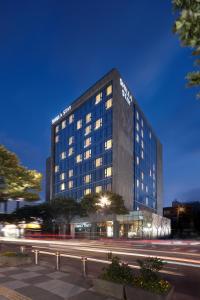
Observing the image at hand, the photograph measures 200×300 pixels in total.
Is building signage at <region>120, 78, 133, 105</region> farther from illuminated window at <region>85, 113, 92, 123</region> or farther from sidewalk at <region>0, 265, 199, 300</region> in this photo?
sidewalk at <region>0, 265, 199, 300</region>

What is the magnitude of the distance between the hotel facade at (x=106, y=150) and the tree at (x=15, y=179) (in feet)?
155

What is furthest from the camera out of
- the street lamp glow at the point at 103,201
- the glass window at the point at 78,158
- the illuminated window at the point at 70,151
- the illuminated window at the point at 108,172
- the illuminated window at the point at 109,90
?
the illuminated window at the point at 70,151

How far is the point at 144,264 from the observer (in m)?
10.6

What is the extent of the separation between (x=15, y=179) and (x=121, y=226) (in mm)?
51583

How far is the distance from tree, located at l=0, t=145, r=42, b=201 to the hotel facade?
47.3 meters

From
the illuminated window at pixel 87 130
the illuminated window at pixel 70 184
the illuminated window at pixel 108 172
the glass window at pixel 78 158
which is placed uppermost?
the illuminated window at pixel 87 130

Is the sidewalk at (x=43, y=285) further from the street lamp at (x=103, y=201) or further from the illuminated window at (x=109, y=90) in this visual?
the illuminated window at (x=109, y=90)

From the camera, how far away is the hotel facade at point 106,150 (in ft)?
271

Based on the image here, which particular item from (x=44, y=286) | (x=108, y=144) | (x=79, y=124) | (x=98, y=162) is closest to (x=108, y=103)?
(x=108, y=144)

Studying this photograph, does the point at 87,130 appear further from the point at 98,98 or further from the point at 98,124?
the point at 98,98

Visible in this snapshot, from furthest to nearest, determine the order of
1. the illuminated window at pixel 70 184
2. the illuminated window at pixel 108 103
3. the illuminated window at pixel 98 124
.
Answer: the illuminated window at pixel 70 184 → the illuminated window at pixel 98 124 → the illuminated window at pixel 108 103

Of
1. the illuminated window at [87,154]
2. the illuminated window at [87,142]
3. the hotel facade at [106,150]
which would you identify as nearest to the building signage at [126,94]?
the hotel facade at [106,150]

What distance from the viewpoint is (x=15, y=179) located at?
2177 cm

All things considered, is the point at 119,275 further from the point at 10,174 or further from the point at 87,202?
the point at 87,202
